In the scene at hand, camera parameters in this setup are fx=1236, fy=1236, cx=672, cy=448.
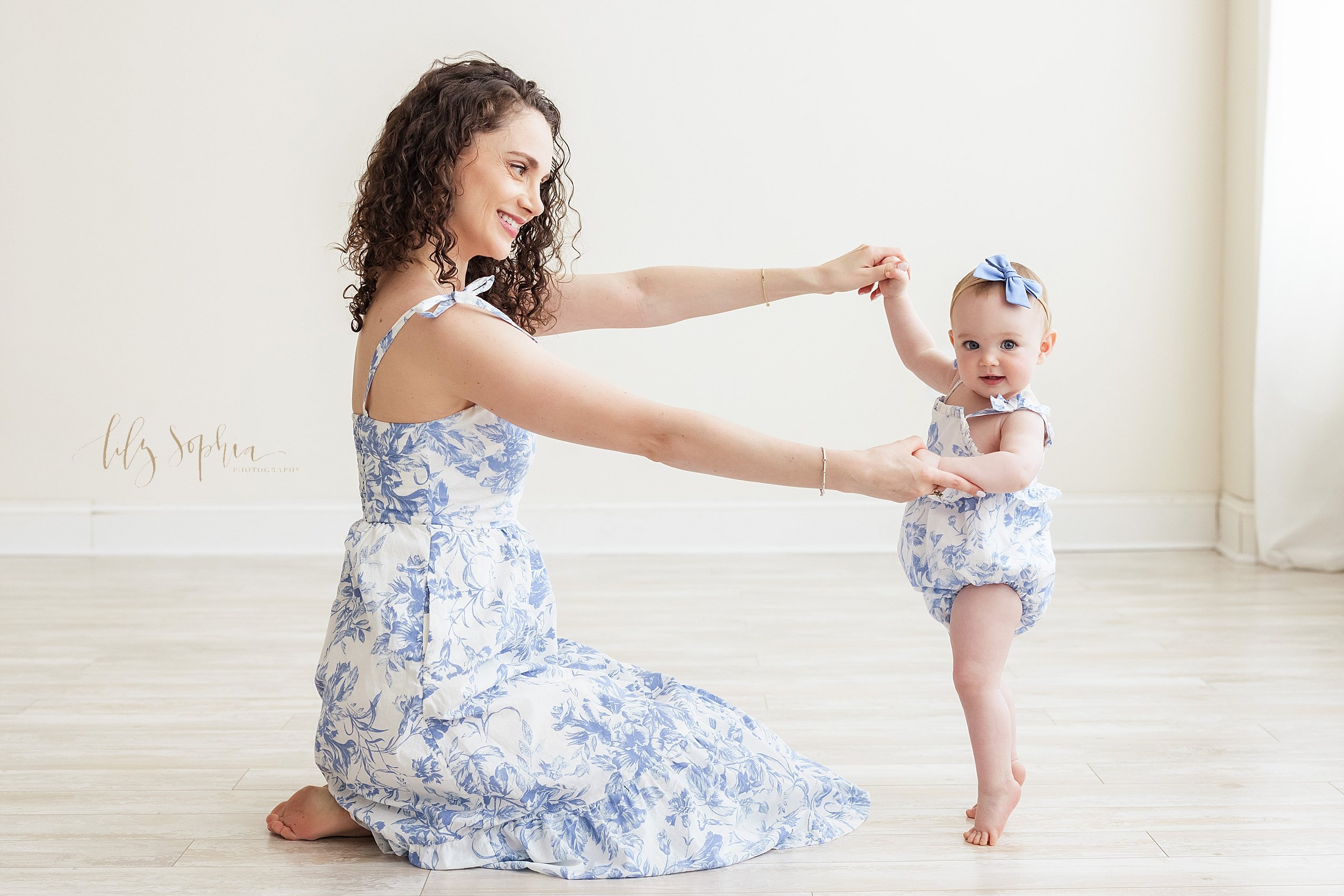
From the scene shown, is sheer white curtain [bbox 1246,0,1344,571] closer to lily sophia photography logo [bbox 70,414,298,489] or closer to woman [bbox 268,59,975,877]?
woman [bbox 268,59,975,877]

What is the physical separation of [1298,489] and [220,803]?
310 cm

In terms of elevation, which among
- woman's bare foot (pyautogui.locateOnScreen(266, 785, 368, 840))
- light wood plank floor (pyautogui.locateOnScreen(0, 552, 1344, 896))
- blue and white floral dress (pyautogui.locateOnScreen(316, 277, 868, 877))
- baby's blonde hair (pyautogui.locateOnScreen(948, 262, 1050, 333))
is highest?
baby's blonde hair (pyautogui.locateOnScreen(948, 262, 1050, 333))

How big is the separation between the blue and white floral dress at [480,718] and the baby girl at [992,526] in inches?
11.5

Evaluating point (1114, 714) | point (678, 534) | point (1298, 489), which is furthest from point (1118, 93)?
point (1114, 714)

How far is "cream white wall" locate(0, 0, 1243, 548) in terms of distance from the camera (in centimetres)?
393

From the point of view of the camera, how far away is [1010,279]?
172 cm

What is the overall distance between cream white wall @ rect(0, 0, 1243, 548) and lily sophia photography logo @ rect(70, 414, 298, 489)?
2cm

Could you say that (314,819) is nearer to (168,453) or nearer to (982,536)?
(982,536)

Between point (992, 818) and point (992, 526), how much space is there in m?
0.42

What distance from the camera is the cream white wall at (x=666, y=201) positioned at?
12.9 ft

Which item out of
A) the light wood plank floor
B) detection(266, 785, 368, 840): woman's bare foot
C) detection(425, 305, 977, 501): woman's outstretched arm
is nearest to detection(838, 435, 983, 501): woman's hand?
detection(425, 305, 977, 501): woman's outstretched arm

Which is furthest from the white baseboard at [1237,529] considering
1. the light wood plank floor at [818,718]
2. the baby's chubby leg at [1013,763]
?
the baby's chubby leg at [1013,763]

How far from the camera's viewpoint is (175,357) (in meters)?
4.05

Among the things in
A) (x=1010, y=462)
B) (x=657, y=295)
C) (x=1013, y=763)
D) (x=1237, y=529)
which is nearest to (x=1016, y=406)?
(x=1010, y=462)
